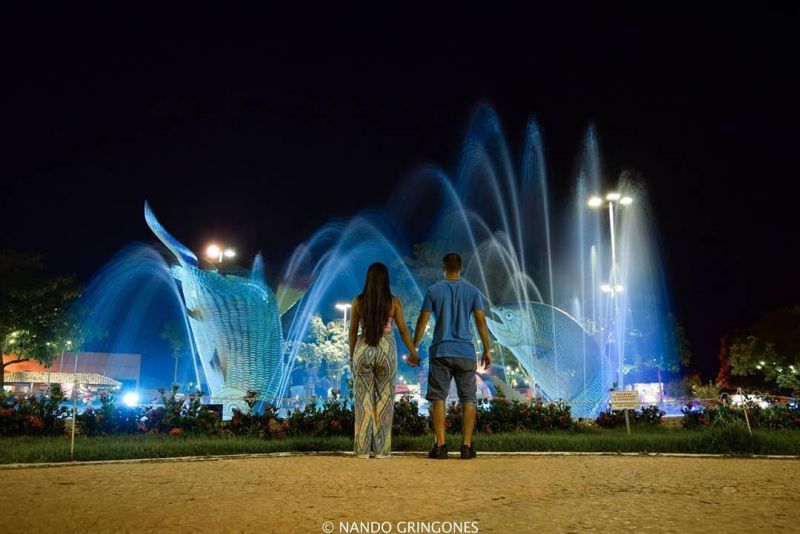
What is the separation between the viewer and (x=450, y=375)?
6.72 m

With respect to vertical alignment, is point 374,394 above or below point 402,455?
above

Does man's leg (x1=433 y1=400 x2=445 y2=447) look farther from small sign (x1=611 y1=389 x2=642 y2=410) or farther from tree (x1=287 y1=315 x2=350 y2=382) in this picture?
tree (x1=287 y1=315 x2=350 y2=382)

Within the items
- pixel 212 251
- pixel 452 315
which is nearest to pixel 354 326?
pixel 452 315

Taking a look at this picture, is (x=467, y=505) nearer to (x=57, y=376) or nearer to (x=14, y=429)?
(x=14, y=429)

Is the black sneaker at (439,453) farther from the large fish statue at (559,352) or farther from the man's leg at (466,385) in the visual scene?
the large fish statue at (559,352)

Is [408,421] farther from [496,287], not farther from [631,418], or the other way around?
[496,287]

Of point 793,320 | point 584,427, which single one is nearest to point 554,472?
point 584,427

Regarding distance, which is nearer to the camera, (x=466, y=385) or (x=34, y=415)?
(x=466, y=385)

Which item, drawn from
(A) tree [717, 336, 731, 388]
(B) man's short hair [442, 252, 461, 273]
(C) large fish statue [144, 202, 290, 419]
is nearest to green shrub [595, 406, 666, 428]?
(B) man's short hair [442, 252, 461, 273]

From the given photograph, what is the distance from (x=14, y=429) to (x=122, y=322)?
183 ft

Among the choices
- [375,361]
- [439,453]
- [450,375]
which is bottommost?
[439,453]

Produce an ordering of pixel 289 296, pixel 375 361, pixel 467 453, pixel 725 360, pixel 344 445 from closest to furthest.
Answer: pixel 467 453, pixel 375 361, pixel 344 445, pixel 289 296, pixel 725 360

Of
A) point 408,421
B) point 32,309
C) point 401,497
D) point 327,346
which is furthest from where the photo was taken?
point 327,346

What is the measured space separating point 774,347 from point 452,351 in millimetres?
42890
